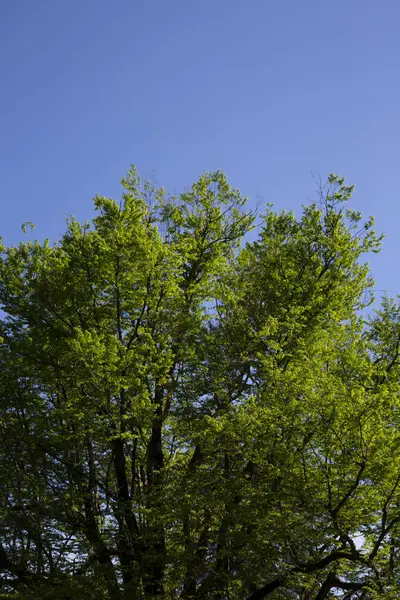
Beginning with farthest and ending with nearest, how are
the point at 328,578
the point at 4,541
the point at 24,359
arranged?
the point at 24,359
the point at 4,541
the point at 328,578

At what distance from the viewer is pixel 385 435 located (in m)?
9.81

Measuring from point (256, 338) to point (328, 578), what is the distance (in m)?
5.26

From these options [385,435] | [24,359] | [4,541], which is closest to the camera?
[385,435]

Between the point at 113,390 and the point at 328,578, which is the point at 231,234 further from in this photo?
the point at 328,578

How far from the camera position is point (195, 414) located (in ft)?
43.9

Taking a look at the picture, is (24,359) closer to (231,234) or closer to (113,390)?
(113,390)

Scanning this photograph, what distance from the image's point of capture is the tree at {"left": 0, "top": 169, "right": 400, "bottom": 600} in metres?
10.2

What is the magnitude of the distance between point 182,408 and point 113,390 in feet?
9.06

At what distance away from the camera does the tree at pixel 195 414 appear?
10.2 m

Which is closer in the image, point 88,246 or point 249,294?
point 88,246

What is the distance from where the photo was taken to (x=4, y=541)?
12.0 metres

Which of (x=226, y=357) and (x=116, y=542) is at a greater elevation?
(x=226, y=357)

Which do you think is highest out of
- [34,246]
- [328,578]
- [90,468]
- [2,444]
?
[34,246]

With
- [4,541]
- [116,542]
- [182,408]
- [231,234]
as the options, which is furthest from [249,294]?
[4,541]
